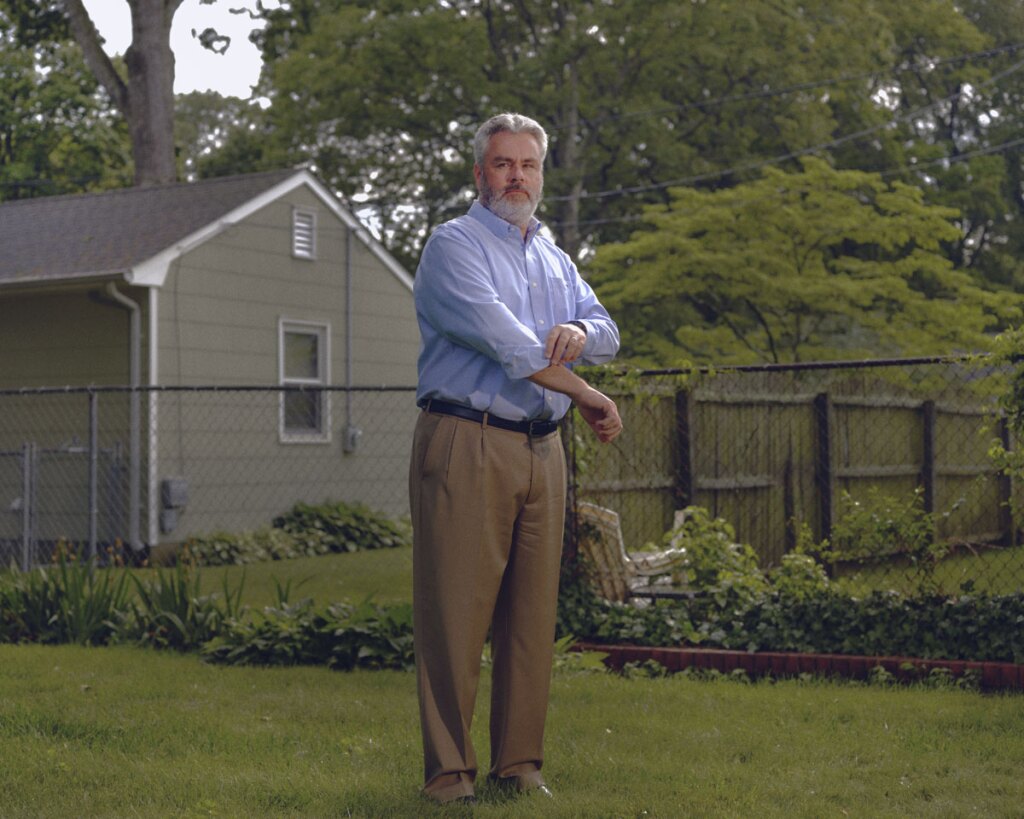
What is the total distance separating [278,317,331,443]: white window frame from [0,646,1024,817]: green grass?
9.40m

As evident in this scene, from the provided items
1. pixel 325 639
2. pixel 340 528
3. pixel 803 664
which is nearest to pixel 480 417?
pixel 803 664

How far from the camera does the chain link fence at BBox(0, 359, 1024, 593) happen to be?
878 centimetres

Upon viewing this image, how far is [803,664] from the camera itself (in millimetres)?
7191

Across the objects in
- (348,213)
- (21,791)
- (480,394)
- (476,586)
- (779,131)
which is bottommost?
(21,791)

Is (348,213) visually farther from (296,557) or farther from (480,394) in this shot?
(480,394)

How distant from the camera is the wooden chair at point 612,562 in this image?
8.37 m

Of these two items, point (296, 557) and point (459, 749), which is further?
point (296, 557)

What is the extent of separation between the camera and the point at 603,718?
236 inches

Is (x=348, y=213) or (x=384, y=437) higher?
(x=348, y=213)

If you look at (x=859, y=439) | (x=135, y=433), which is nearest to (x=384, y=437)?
(x=135, y=433)

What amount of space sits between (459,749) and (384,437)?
13.8 meters

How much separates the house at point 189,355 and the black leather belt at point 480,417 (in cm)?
929

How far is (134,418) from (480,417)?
10.8m

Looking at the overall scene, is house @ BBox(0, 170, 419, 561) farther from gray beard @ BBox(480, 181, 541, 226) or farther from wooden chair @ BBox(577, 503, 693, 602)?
gray beard @ BBox(480, 181, 541, 226)
